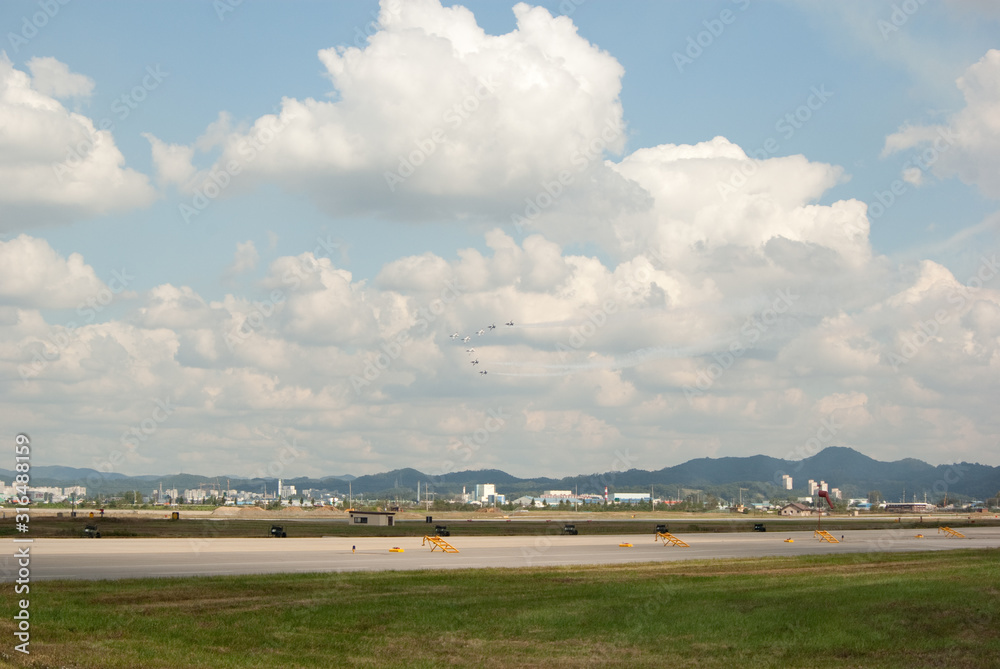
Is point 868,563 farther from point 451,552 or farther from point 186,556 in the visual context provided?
point 186,556

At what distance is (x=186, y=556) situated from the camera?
52.4 meters

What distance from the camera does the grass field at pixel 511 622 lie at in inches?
834

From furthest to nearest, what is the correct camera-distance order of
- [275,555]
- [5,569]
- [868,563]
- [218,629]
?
[275,555] → [868,563] → [5,569] → [218,629]

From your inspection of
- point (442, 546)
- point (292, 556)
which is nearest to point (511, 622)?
point (292, 556)

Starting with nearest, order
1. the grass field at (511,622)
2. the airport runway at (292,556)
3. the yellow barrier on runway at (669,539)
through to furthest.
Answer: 1. the grass field at (511,622)
2. the airport runway at (292,556)
3. the yellow barrier on runway at (669,539)

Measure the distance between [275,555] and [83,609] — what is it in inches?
1127

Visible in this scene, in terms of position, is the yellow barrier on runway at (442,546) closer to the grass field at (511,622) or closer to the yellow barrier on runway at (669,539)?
the yellow barrier on runway at (669,539)

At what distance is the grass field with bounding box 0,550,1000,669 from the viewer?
21.2m

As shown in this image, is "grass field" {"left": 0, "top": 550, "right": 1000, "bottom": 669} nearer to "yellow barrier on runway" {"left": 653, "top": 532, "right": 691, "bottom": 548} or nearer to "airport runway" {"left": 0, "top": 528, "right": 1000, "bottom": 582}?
"airport runway" {"left": 0, "top": 528, "right": 1000, "bottom": 582}

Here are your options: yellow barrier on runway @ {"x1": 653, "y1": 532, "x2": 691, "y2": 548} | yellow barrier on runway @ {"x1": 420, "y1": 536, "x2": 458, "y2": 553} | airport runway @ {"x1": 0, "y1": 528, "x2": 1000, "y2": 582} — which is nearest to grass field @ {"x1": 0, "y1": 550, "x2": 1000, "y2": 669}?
airport runway @ {"x1": 0, "y1": 528, "x2": 1000, "y2": 582}

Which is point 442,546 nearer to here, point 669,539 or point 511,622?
point 669,539

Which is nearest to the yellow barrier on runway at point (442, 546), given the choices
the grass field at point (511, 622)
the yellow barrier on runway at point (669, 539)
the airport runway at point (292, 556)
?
the airport runway at point (292, 556)

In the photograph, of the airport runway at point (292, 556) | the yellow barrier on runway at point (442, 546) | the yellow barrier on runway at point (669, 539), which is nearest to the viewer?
the airport runway at point (292, 556)

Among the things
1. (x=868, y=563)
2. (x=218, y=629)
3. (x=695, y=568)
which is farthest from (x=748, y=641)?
(x=868, y=563)
